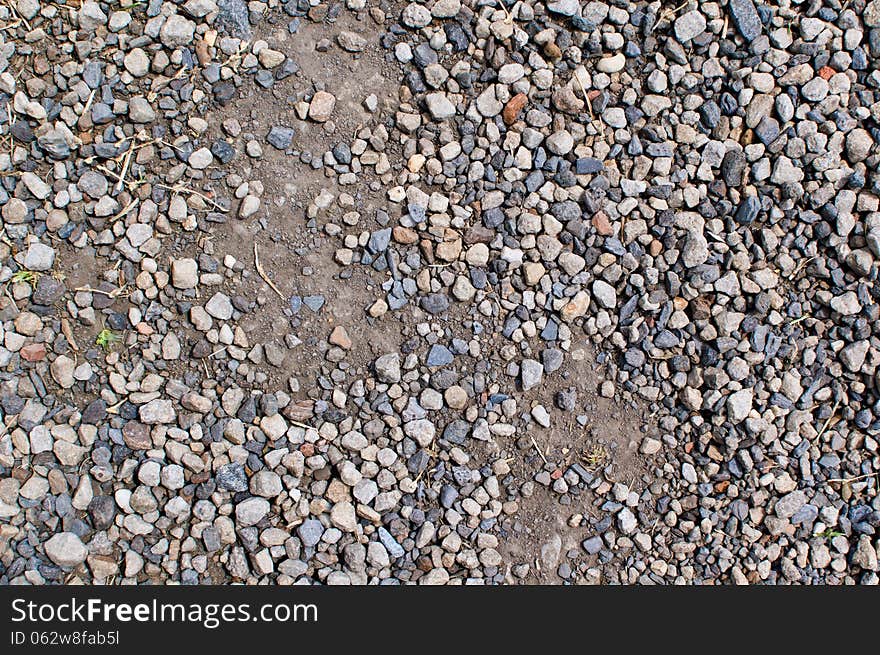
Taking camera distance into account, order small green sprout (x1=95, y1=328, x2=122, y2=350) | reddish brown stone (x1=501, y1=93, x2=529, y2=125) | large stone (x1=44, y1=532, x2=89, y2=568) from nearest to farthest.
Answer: large stone (x1=44, y1=532, x2=89, y2=568)
small green sprout (x1=95, y1=328, x2=122, y2=350)
reddish brown stone (x1=501, y1=93, x2=529, y2=125)

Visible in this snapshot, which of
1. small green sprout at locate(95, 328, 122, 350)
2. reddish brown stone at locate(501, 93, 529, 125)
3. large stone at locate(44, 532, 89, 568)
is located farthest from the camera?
reddish brown stone at locate(501, 93, 529, 125)

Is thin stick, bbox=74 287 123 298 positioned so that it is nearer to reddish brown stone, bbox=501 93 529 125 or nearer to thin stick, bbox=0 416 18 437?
thin stick, bbox=0 416 18 437

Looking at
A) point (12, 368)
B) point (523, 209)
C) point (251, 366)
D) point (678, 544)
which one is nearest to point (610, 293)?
point (523, 209)

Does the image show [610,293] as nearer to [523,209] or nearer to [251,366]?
[523,209]

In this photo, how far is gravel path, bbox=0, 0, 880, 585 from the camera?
126 inches

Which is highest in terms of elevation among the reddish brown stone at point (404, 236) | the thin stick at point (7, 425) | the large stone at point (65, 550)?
the reddish brown stone at point (404, 236)

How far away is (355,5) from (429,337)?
1.39 m

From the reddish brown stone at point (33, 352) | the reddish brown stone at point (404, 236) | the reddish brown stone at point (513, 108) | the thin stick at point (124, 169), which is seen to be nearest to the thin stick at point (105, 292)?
the reddish brown stone at point (33, 352)

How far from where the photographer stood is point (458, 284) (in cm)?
326

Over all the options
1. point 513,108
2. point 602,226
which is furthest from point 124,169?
point 602,226

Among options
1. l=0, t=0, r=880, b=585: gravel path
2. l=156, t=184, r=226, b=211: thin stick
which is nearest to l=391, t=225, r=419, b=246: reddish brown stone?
l=0, t=0, r=880, b=585: gravel path

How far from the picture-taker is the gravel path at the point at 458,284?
10.5ft

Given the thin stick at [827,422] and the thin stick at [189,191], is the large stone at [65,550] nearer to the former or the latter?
the thin stick at [189,191]

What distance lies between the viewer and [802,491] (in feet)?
10.8
